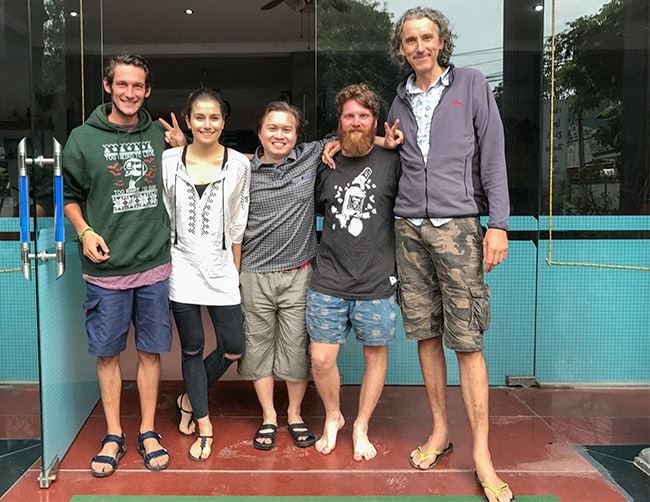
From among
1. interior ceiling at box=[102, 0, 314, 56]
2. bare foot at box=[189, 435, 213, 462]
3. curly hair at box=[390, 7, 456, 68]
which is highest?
interior ceiling at box=[102, 0, 314, 56]

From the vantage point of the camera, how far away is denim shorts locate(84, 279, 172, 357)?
2631 mm

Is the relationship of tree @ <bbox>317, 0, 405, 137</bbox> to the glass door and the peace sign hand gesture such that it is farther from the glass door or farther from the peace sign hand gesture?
the glass door

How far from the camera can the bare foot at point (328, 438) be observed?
9.30 ft

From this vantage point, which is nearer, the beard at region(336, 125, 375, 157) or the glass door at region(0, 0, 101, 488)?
the glass door at region(0, 0, 101, 488)

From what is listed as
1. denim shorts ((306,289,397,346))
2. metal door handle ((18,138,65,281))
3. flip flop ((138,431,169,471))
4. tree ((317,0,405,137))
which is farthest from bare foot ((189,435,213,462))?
tree ((317,0,405,137))

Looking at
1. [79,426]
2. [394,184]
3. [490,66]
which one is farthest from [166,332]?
[490,66]

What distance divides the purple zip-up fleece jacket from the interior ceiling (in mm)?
2863

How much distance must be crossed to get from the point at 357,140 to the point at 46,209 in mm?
1228

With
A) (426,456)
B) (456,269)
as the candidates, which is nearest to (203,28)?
(456,269)

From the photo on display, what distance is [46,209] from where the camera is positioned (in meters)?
2.50

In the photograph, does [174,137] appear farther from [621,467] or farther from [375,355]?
[621,467]

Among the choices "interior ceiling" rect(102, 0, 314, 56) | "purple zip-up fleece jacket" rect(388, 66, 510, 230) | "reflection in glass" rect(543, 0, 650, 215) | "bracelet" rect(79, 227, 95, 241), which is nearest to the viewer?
"purple zip-up fleece jacket" rect(388, 66, 510, 230)

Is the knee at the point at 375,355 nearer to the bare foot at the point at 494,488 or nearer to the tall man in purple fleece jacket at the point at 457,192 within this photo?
the tall man in purple fleece jacket at the point at 457,192

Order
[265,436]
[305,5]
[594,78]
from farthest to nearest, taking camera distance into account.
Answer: [305,5], [594,78], [265,436]
